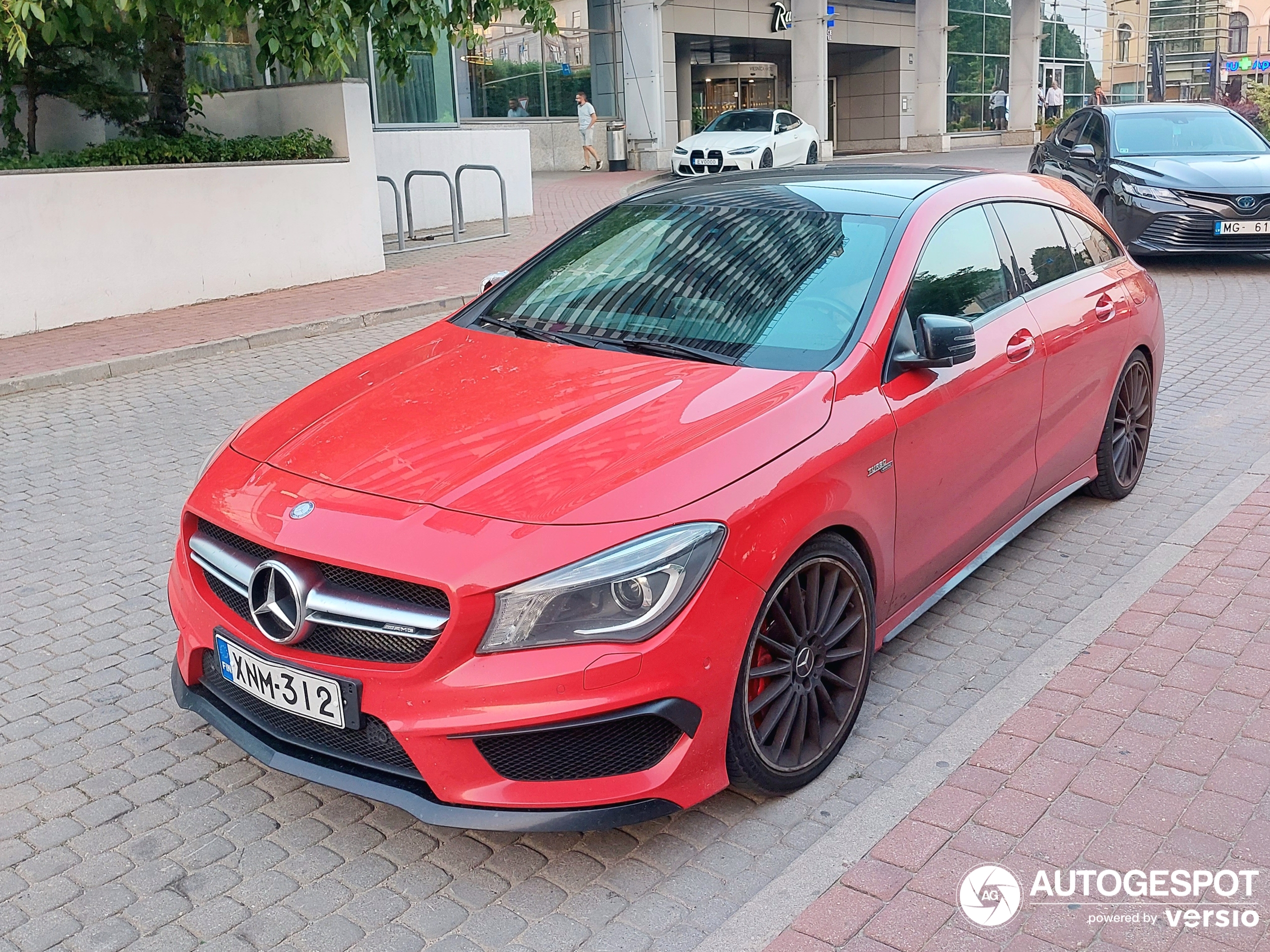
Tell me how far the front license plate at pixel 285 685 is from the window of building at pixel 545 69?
2161 centimetres

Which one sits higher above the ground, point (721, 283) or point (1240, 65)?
point (1240, 65)

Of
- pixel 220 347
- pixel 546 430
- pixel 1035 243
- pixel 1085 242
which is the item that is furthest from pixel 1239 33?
pixel 546 430

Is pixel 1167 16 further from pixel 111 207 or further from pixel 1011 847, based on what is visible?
pixel 1011 847

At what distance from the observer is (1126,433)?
574 centimetres

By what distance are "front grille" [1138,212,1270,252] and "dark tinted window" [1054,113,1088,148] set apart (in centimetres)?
228

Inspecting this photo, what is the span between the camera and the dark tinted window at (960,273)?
4.04 m

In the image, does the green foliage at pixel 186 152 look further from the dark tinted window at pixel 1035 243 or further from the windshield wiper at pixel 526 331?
the dark tinted window at pixel 1035 243

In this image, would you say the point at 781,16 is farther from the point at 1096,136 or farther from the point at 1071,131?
the point at 1096,136

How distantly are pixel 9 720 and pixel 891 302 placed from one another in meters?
3.20

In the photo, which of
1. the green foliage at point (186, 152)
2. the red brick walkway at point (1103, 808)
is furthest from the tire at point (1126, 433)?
the green foliage at point (186, 152)

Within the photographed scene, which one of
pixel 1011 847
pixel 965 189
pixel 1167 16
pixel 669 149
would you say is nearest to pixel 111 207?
pixel 965 189

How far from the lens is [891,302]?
3.85m

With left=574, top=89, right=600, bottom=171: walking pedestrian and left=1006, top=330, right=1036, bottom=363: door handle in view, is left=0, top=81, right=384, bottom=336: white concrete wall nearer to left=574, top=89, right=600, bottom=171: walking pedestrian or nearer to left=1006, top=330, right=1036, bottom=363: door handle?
left=1006, top=330, right=1036, bottom=363: door handle

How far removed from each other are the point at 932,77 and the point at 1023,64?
222 inches
